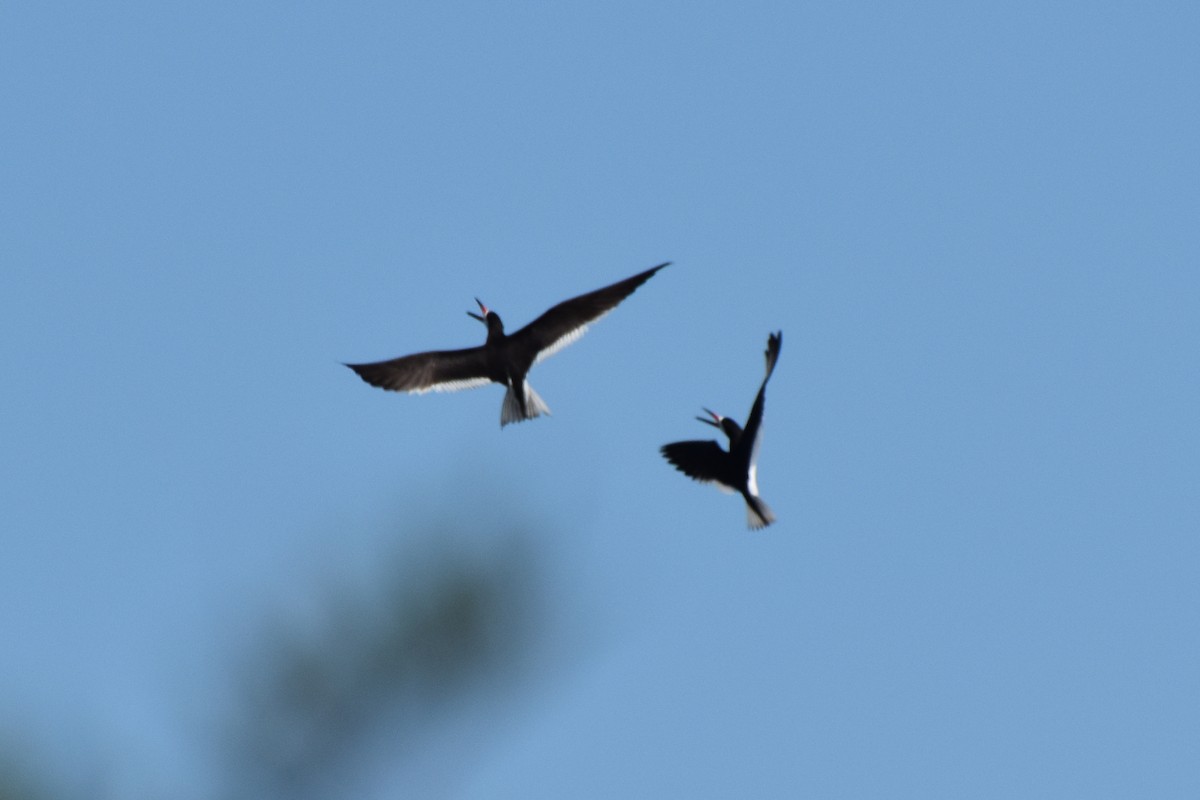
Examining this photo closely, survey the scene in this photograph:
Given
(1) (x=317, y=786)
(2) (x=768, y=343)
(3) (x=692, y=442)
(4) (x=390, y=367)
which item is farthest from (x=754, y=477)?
(1) (x=317, y=786)

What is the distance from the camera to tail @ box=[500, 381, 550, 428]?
15.6m

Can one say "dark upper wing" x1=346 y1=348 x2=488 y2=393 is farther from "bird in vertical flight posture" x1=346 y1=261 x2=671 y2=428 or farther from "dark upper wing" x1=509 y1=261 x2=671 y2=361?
"dark upper wing" x1=509 y1=261 x2=671 y2=361

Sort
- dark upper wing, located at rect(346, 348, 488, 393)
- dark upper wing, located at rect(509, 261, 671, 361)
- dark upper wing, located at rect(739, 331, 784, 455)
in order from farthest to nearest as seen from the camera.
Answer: dark upper wing, located at rect(346, 348, 488, 393)
dark upper wing, located at rect(509, 261, 671, 361)
dark upper wing, located at rect(739, 331, 784, 455)

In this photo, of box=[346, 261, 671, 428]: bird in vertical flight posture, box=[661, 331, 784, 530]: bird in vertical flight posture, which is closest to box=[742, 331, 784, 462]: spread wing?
box=[661, 331, 784, 530]: bird in vertical flight posture

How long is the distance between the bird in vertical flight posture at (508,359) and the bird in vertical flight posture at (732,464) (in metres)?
2.01

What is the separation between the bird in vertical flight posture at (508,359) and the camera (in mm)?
15484

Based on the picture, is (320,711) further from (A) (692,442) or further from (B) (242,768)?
(A) (692,442)

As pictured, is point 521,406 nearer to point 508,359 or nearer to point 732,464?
point 508,359

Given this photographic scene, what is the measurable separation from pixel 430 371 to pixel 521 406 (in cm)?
98

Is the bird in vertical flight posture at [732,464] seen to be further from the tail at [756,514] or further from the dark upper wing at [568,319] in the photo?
the dark upper wing at [568,319]

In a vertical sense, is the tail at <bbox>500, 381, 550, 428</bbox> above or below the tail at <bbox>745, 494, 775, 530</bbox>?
above

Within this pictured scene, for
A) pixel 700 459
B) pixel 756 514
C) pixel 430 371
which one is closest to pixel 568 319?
pixel 430 371

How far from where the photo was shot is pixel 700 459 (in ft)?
45.0

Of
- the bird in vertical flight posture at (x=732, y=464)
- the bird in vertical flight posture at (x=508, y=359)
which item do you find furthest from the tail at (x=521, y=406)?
the bird in vertical flight posture at (x=732, y=464)
